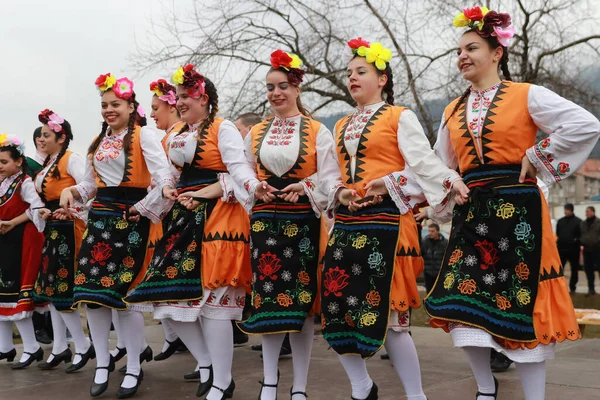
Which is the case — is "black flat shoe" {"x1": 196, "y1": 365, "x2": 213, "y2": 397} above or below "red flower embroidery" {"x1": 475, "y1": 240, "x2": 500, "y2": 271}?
below

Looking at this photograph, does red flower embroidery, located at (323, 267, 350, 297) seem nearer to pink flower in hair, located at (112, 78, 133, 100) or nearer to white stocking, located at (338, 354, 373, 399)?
white stocking, located at (338, 354, 373, 399)

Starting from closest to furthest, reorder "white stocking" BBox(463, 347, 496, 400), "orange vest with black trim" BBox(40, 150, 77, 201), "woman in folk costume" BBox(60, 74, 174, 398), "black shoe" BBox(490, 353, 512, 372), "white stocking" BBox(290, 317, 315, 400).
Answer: "white stocking" BBox(463, 347, 496, 400)
"white stocking" BBox(290, 317, 315, 400)
"woman in folk costume" BBox(60, 74, 174, 398)
"black shoe" BBox(490, 353, 512, 372)
"orange vest with black trim" BBox(40, 150, 77, 201)

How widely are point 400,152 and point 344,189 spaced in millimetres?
352

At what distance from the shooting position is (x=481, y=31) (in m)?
3.87

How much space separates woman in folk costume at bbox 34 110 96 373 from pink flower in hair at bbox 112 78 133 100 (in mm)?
973

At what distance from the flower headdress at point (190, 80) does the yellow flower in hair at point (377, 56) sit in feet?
4.10

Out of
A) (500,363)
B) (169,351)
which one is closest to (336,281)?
(500,363)

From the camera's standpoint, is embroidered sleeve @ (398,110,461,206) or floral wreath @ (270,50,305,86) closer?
embroidered sleeve @ (398,110,461,206)

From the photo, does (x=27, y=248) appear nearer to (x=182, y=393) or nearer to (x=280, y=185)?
(x=182, y=393)

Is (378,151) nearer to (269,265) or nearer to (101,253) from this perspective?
(269,265)

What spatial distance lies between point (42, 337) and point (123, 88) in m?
3.38

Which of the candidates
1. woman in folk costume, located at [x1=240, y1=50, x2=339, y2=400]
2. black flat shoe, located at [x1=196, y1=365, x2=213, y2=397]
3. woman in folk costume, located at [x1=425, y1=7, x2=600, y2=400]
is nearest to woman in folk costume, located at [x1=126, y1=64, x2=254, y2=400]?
black flat shoe, located at [x1=196, y1=365, x2=213, y2=397]

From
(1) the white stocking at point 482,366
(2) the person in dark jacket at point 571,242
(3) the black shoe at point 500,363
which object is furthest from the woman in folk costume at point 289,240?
(2) the person in dark jacket at point 571,242

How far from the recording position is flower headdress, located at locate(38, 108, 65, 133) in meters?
A: 6.43
